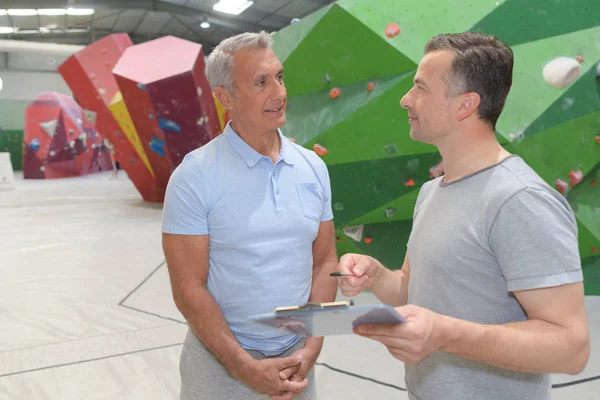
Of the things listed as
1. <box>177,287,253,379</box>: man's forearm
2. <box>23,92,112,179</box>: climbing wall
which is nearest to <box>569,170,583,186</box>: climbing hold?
<box>177,287,253,379</box>: man's forearm

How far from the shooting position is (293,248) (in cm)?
142

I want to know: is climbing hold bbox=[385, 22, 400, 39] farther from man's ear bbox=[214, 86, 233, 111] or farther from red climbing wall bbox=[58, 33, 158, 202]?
red climbing wall bbox=[58, 33, 158, 202]

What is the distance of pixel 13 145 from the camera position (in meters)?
18.3

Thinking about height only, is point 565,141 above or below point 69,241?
above

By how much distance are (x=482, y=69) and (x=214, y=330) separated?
0.88m

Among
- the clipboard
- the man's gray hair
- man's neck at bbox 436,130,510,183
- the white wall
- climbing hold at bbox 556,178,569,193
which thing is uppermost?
the white wall

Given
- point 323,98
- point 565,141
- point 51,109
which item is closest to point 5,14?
point 51,109

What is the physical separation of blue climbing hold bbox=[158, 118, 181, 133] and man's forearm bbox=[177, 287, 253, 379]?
583 cm

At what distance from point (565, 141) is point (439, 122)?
2.10 m

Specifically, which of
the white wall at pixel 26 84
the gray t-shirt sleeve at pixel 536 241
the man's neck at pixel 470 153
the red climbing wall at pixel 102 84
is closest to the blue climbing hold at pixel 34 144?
the red climbing wall at pixel 102 84

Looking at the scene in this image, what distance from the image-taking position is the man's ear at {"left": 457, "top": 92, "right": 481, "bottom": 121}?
3.59 ft

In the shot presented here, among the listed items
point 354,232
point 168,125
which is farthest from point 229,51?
point 168,125

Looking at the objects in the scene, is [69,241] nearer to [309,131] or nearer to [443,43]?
[309,131]

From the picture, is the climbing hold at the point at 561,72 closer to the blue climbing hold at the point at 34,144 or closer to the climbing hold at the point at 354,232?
the climbing hold at the point at 354,232
